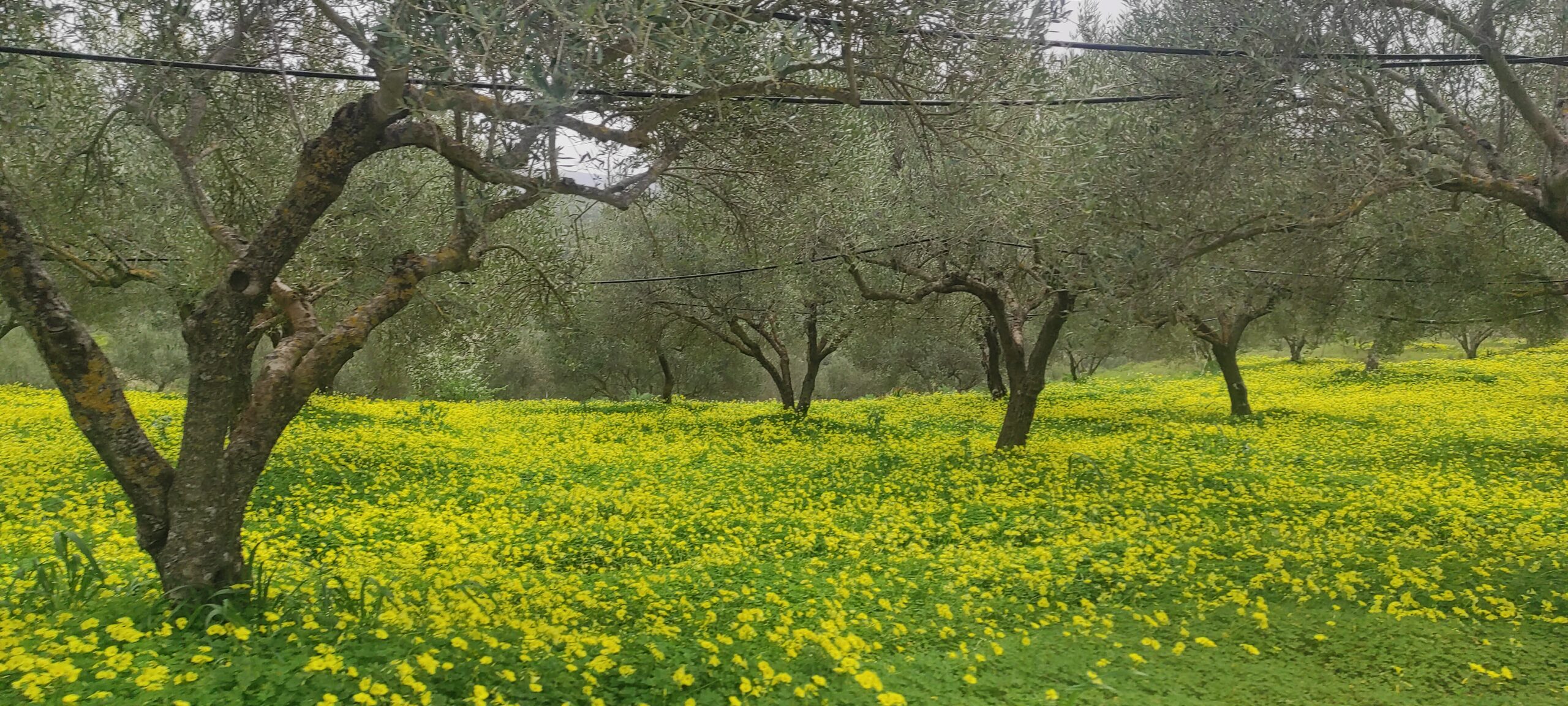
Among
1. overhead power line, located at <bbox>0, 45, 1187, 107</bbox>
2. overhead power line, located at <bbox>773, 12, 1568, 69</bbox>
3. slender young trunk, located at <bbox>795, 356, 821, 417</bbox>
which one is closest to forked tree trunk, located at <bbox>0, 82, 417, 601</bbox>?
overhead power line, located at <bbox>0, 45, 1187, 107</bbox>

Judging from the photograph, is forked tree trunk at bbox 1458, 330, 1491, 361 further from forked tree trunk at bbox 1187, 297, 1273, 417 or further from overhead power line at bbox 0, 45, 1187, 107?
overhead power line at bbox 0, 45, 1187, 107

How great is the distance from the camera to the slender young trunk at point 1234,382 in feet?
76.6

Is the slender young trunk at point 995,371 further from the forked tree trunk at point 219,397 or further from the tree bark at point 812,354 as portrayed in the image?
the forked tree trunk at point 219,397

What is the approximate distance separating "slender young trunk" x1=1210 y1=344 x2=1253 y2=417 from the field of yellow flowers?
4295 mm

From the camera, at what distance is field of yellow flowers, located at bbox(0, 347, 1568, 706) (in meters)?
5.88

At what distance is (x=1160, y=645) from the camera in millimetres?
7270

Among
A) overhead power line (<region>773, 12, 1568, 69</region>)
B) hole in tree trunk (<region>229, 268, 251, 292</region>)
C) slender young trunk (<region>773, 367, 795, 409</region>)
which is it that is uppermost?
overhead power line (<region>773, 12, 1568, 69</region>)

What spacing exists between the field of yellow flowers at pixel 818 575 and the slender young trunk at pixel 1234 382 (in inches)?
169

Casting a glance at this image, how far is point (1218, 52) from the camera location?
874 centimetres

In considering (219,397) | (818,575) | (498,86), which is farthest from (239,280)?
(818,575)

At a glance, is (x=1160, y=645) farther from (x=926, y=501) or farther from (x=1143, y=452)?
(x=1143, y=452)

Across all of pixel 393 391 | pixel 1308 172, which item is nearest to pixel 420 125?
pixel 1308 172

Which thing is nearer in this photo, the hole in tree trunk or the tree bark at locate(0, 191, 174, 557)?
the tree bark at locate(0, 191, 174, 557)

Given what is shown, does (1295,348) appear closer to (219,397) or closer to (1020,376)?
(1020,376)
